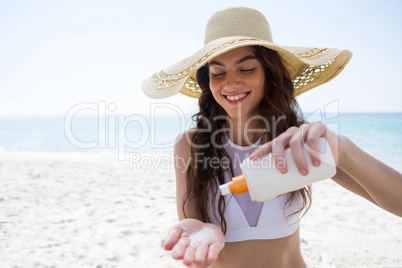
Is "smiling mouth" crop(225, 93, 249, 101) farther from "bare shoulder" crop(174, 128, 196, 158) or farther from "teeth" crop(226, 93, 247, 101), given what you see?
"bare shoulder" crop(174, 128, 196, 158)

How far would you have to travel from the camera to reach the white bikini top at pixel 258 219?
149 cm

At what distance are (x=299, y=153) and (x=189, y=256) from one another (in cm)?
44

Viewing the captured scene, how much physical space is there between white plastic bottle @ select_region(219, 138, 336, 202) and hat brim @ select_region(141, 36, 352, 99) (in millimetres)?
635

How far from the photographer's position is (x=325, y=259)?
2873mm

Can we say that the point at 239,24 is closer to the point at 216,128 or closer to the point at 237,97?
the point at 237,97

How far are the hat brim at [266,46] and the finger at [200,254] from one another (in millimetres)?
830

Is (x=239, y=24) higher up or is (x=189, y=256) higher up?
(x=239, y=24)

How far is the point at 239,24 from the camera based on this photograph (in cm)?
155

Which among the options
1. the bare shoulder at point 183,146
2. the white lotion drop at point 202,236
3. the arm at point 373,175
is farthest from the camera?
the bare shoulder at point 183,146

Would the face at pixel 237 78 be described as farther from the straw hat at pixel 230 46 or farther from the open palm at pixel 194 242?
the open palm at pixel 194 242

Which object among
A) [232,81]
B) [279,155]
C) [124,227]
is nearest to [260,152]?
[279,155]

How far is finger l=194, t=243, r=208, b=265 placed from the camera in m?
0.83

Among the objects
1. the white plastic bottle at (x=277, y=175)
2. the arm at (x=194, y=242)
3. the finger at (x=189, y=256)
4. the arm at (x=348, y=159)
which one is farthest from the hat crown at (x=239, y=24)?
the finger at (x=189, y=256)

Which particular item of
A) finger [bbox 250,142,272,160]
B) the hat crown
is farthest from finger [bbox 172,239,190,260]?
the hat crown
